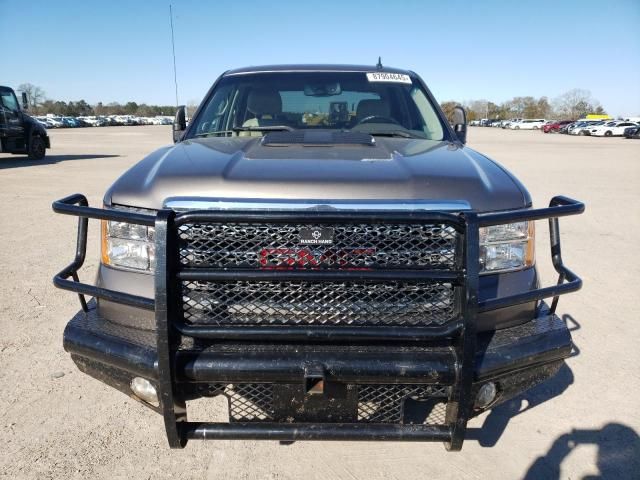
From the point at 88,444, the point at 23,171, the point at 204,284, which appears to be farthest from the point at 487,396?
the point at 23,171

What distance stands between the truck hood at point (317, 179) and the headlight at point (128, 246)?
0.12 m

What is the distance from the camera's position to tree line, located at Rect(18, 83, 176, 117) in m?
87.7

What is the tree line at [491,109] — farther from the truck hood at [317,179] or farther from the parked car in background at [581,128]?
the truck hood at [317,179]

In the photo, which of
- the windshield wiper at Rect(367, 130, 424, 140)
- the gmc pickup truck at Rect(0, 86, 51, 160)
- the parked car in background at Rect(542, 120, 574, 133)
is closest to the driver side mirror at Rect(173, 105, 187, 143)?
the windshield wiper at Rect(367, 130, 424, 140)

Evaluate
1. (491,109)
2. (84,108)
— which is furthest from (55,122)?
(491,109)

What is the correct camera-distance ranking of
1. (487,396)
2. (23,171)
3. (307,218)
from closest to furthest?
(307,218) < (487,396) < (23,171)

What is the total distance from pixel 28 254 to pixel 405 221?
18.5 feet

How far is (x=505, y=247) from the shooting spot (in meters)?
2.25

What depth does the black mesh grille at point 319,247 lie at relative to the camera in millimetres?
1970

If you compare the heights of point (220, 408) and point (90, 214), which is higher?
point (90, 214)

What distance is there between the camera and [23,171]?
47.6 ft

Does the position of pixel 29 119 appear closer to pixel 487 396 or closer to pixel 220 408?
pixel 220 408

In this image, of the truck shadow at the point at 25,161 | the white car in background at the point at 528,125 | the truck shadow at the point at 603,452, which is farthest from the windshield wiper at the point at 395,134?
the white car in background at the point at 528,125

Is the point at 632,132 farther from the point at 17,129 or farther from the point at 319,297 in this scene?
the point at 319,297
